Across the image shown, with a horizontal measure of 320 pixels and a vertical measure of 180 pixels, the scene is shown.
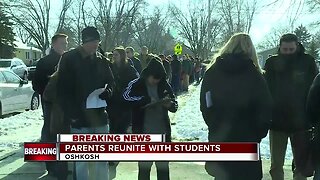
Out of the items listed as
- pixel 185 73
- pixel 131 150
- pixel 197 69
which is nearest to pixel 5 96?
pixel 131 150

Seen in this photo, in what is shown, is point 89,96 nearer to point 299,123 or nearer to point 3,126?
point 299,123

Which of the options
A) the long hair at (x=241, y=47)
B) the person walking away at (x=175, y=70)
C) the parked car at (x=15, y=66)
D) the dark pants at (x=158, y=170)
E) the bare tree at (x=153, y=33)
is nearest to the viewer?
the long hair at (x=241, y=47)

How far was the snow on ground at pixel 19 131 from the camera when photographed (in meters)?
8.90

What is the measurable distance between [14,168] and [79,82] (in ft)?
9.04

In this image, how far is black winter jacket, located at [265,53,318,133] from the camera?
5129 mm

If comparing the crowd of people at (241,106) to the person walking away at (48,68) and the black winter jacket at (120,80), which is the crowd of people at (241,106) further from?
the black winter jacket at (120,80)

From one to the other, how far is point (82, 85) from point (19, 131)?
619 cm

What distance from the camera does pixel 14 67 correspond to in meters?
33.3

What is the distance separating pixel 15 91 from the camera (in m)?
14.0

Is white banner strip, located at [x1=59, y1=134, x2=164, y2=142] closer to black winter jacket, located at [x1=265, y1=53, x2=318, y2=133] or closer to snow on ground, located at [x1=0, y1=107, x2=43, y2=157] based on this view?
black winter jacket, located at [x1=265, y1=53, x2=318, y2=133]

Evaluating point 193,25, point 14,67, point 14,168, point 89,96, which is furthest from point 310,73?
point 193,25

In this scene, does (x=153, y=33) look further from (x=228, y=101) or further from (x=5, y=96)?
(x=228, y=101)

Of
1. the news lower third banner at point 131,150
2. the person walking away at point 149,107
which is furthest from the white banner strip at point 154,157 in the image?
the person walking away at point 149,107

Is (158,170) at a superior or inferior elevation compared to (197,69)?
inferior
